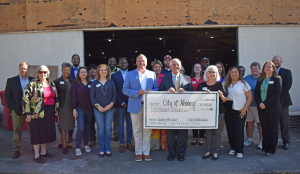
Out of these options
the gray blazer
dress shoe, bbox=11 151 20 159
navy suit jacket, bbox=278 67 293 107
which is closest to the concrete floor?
dress shoe, bbox=11 151 20 159

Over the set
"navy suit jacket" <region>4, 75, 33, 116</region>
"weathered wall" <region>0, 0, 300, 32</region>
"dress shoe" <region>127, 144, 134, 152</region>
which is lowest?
"dress shoe" <region>127, 144, 134, 152</region>

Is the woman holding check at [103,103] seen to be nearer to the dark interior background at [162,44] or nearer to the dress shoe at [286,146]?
the dark interior background at [162,44]

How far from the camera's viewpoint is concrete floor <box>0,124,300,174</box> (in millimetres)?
3854

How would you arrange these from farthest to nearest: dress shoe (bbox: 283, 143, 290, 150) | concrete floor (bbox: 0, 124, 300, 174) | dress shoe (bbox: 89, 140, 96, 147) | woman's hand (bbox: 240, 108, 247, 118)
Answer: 1. dress shoe (bbox: 89, 140, 96, 147)
2. dress shoe (bbox: 283, 143, 290, 150)
3. woman's hand (bbox: 240, 108, 247, 118)
4. concrete floor (bbox: 0, 124, 300, 174)

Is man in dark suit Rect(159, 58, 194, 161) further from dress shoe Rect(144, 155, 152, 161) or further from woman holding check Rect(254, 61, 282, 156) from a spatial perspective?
woman holding check Rect(254, 61, 282, 156)

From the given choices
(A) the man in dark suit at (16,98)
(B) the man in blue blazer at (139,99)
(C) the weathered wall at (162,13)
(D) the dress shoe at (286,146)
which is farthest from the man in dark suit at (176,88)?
(C) the weathered wall at (162,13)

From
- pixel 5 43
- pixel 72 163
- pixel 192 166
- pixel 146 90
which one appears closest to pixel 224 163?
pixel 192 166

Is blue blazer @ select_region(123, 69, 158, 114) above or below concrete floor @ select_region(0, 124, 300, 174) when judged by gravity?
above

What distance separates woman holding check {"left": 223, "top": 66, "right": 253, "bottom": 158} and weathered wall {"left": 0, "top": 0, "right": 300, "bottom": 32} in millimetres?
3571

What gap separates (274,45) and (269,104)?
3.94 m

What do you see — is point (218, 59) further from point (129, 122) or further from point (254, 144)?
point (129, 122)

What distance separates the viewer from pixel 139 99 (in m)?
4.24

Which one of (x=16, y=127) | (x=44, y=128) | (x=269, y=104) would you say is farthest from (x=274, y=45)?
(x=16, y=127)

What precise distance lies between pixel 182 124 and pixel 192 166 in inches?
31.7
